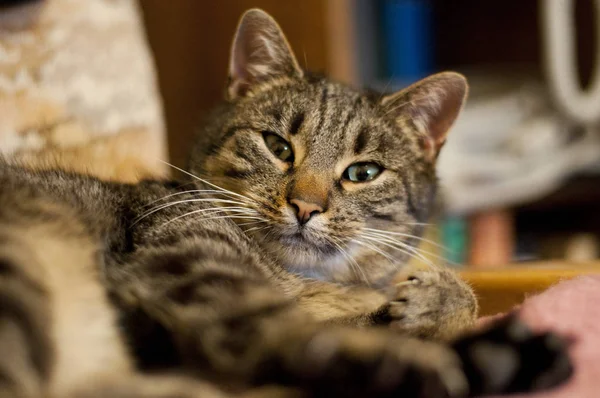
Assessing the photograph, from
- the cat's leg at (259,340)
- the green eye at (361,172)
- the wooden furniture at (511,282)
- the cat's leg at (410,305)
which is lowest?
the wooden furniture at (511,282)

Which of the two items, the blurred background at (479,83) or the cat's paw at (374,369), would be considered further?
the blurred background at (479,83)

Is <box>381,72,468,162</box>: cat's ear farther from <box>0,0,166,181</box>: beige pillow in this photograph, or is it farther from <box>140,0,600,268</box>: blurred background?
<box>140,0,600,268</box>: blurred background

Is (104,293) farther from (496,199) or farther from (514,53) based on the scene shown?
(514,53)

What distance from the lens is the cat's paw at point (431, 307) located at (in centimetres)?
99

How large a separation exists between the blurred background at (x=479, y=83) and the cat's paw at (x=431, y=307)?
1.16 m

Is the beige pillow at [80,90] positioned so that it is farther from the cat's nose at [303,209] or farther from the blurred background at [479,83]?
the blurred background at [479,83]

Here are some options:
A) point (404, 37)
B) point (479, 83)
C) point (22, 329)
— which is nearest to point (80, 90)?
point (22, 329)

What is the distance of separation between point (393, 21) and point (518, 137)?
3.27ft

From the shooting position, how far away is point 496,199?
264cm

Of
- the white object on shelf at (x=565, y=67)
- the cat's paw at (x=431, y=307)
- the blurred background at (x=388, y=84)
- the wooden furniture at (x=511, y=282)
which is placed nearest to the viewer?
the cat's paw at (x=431, y=307)

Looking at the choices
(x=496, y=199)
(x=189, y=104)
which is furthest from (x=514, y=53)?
(x=189, y=104)

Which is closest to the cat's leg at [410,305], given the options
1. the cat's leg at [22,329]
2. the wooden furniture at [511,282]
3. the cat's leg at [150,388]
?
the wooden furniture at [511,282]

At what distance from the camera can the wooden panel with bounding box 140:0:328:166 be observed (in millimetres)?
2723

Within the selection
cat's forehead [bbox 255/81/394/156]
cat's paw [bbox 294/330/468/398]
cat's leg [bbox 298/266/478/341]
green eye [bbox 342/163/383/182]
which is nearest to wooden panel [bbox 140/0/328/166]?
cat's forehead [bbox 255/81/394/156]
